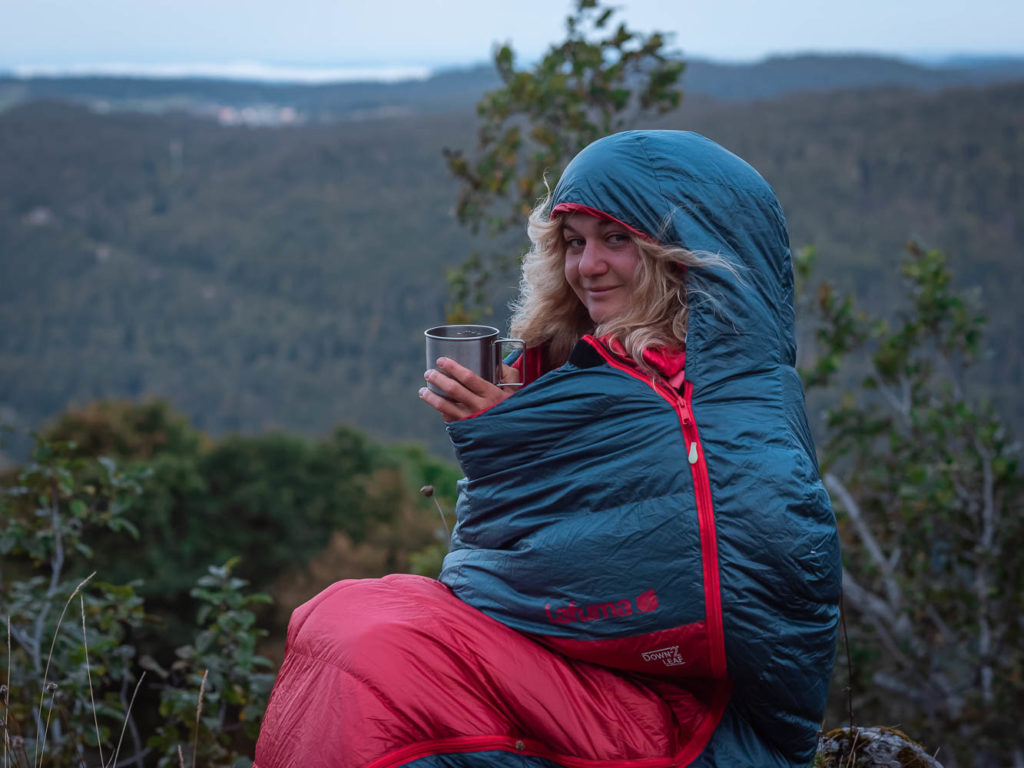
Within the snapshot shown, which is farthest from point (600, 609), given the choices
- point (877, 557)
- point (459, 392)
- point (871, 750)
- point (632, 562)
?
point (877, 557)

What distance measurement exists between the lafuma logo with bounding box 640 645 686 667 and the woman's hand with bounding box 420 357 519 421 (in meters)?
0.51

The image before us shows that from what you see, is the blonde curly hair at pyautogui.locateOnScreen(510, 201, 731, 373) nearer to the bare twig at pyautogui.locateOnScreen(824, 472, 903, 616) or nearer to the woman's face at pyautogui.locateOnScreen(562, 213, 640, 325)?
the woman's face at pyautogui.locateOnScreen(562, 213, 640, 325)

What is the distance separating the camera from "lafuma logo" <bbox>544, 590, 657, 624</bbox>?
161cm

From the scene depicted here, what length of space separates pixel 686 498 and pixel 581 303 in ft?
2.29

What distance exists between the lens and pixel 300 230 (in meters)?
91.2

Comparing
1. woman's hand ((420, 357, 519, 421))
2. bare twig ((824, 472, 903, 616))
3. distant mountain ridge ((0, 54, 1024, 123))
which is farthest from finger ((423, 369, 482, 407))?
distant mountain ridge ((0, 54, 1024, 123))

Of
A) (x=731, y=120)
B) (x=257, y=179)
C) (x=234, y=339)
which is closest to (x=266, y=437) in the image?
(x=731, y=120)

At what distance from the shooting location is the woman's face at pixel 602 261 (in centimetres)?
193

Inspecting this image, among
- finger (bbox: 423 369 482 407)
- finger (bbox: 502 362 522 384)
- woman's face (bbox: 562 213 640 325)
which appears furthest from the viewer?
finger (bbox: 502 362 522 384)

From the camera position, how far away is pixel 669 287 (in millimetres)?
1896

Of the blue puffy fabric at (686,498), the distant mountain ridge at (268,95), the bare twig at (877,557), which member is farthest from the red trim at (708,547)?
the distant mountain ridge at (268,95)

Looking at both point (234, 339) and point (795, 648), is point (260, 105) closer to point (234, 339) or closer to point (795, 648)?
point (234, 339)

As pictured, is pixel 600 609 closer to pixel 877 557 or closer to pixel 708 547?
pixel 708 547

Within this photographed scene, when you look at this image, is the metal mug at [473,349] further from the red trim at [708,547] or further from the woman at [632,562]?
the red trim at [708,547]
